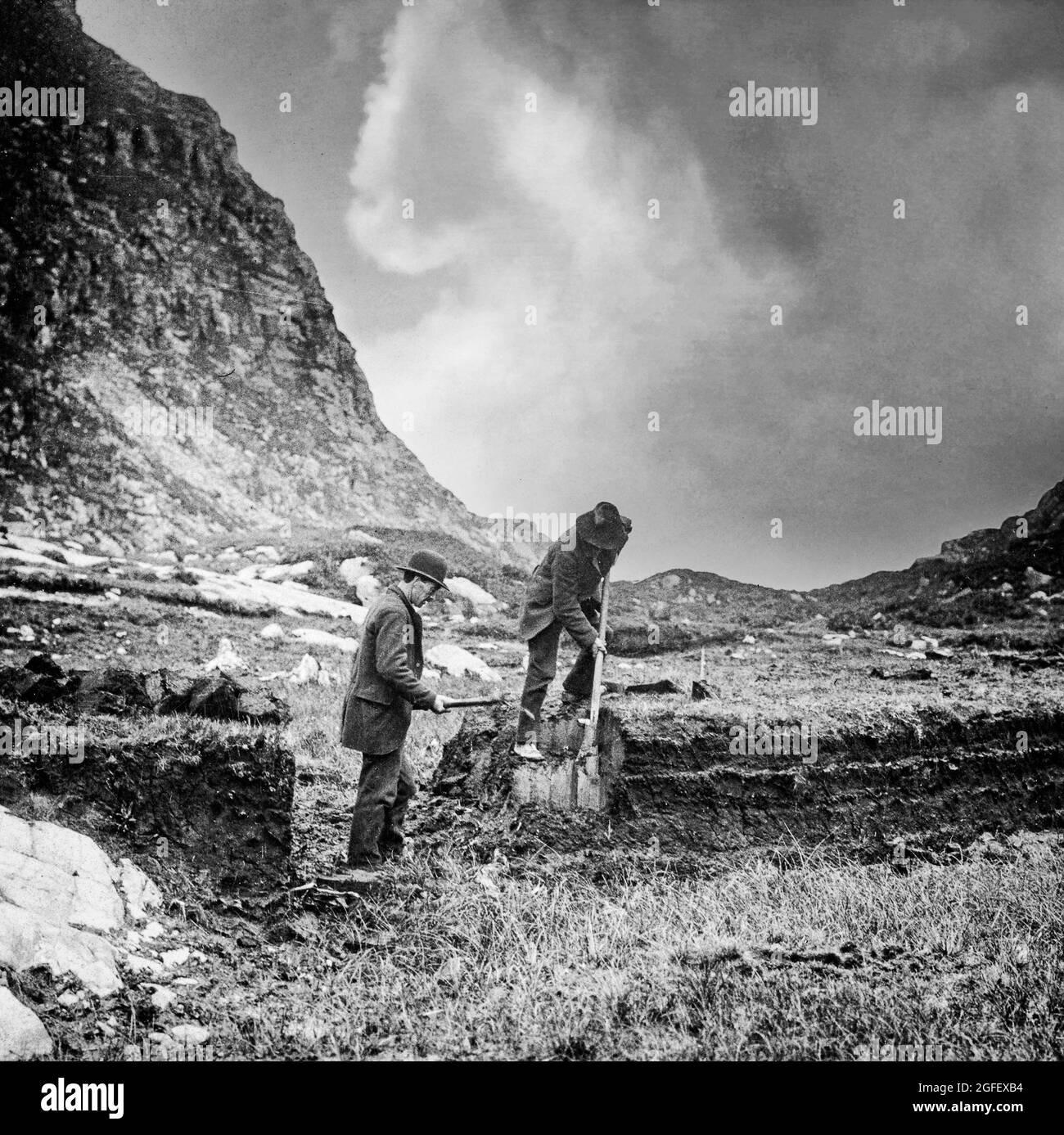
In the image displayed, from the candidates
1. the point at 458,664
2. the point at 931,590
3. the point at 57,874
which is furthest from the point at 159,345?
the point at 57,874

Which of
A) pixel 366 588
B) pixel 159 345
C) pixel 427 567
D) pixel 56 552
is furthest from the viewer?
pixel 159 345

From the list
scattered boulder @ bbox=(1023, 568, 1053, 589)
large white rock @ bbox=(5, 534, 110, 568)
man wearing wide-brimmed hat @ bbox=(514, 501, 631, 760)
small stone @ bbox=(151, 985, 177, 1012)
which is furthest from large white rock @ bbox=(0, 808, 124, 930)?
scattered boulder @ bbox=(1023, 568, 1053, 589)

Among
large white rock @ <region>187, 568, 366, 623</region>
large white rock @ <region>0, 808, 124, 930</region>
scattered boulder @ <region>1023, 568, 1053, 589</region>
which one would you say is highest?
scattered boulder @ <region>1023, 568, 1053, 589</region>

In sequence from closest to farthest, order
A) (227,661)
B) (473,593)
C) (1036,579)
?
(227,661), (1036,579), (473,593)

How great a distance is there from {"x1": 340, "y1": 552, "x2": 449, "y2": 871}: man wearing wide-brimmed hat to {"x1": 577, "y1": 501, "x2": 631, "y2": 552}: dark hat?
1621 mm

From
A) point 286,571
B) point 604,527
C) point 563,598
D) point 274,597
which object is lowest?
point 563,598

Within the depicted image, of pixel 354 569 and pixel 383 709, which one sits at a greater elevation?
pixel 354 569

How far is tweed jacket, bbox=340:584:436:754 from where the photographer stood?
4602 mm

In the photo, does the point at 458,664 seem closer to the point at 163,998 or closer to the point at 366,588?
the point at 366,588

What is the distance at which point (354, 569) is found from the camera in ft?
76.5

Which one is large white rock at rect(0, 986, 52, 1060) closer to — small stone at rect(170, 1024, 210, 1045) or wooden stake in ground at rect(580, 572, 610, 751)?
small stone at rect(170, 1024, 210, 1045)

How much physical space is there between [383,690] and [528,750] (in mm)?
1522
